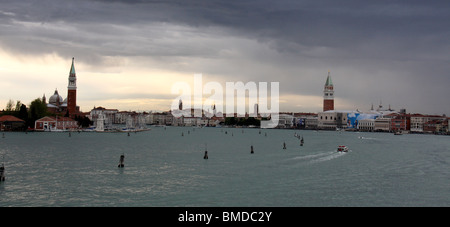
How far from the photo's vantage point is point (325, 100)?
557 feet

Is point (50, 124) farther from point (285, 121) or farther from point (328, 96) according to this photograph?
point (328, 96)

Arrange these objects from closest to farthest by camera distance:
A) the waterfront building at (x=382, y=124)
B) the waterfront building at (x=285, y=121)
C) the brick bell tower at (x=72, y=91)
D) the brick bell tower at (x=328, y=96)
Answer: the brick bell tower at (x=72, y=91), the waterfront building at (x=382, y=124), the brick bell tower at (x=328, y=96), the waterfront building at (x=285, y=121)

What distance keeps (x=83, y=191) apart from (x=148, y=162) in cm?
1205

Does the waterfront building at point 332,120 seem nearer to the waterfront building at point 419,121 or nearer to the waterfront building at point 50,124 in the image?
the waterfront building at point 419,121

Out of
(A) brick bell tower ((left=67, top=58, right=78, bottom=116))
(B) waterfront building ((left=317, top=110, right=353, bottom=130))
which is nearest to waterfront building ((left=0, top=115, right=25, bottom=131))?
(A) brick bell tower ((left=67, top=58, right=78, bottom=116))

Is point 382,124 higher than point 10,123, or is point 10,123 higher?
point 382,124

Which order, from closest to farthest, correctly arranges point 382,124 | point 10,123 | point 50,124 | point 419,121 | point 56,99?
1. point 10,123
2. point 50,124
3. point 419,121
4. point 382,124
5. point 56,99

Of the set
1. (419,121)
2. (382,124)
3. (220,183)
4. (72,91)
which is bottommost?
(220,183)

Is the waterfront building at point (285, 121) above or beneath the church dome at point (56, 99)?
beneath

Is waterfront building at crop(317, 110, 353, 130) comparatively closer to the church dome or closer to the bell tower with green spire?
the bell tower with green spire

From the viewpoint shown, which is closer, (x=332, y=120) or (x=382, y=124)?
(x=382, y=124)

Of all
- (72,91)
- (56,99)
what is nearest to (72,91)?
(72,91)

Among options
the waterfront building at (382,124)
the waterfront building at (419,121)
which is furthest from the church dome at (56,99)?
the waterfront building at (419,121)
